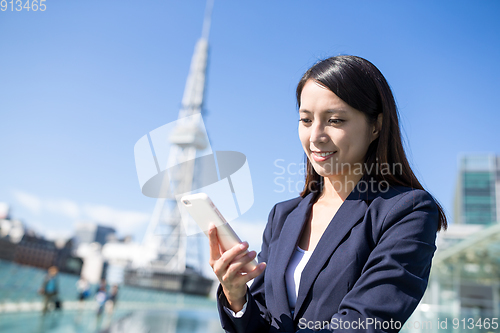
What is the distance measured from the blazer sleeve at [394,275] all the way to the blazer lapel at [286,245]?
25 cm

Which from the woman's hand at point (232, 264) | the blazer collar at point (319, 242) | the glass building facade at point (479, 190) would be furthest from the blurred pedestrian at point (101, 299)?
the glass building facade at point (479, 190)

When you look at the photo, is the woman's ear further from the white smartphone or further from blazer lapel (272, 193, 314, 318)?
the white smartphone

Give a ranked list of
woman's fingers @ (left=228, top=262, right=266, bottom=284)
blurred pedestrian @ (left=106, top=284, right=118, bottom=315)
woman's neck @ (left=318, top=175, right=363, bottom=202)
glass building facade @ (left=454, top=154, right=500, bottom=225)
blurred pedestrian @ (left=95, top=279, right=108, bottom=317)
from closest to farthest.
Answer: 1. woman's fingers @ (left=228, top=262, right=266, bottom=284)
2. woman's neck @ (left=318, top=175, right=363, bottom=202)
3. blurred pedestrian @ (left=95, top=279, right=108, bottom=317)
4. blurred pedestrian @ (left=106, top=284, right=118, bottom=315)
5. glass building facade @ (left=454, top=154, right=500, bottom=225)

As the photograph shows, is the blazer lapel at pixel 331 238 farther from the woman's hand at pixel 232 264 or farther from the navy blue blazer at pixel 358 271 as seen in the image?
the woman's hand at pixel 232 264

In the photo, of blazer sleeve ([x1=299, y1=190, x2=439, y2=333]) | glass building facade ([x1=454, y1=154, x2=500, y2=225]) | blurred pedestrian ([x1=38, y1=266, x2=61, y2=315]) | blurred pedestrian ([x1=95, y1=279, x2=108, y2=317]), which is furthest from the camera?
glass building facade ([x1=454, y1=154, x2=500, y2=225])

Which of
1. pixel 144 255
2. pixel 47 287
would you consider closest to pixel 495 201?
pixel 144 255

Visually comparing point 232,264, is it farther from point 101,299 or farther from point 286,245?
point 101,299

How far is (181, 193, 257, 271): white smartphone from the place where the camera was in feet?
3.62

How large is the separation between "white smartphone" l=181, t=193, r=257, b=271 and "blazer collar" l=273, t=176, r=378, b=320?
0.67 feet

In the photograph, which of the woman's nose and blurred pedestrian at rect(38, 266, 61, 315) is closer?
the woman's nose

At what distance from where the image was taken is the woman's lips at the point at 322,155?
1.33 m

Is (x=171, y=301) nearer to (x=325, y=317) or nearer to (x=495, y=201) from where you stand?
(x=325, y=317)

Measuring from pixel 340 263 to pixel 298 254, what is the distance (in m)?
0.23

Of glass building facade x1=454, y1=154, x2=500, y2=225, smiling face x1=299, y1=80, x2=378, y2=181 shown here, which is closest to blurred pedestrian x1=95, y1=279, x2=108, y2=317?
smiling face x1=299, y1=80, x2=378, y2=181
